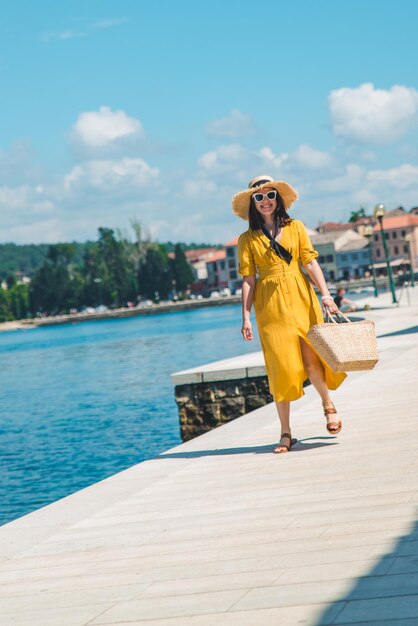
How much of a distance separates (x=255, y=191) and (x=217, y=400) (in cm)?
674

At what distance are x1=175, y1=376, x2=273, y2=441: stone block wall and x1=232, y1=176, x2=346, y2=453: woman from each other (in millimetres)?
6094

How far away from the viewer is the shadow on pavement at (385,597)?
144 inches

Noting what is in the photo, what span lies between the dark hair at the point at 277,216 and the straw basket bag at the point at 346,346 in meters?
0.88

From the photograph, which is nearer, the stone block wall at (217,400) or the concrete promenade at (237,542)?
the concrete promenade at (237,542)

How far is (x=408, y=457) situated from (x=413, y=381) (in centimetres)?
507

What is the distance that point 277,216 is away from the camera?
8.20 meters

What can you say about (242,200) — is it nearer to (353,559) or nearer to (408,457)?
(408,457)

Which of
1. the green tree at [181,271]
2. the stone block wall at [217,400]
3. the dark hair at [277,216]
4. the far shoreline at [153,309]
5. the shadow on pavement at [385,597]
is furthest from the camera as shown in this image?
the green tree at [181,271]

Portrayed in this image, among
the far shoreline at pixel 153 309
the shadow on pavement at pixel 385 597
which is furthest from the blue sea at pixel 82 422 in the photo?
the far shoreline at pixel 153 309

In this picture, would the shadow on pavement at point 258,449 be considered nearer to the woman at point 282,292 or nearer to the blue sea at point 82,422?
the woman at point 282,292

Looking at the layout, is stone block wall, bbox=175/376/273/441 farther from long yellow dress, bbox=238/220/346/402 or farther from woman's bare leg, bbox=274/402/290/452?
long yellow dress, bbox=238/220/346/402

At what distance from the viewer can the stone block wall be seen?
14.3 meters

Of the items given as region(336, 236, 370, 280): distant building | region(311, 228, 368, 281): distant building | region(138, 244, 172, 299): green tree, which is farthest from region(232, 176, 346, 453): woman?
region(138, 244, 172, 299): green tree

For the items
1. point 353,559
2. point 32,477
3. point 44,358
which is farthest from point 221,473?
point 44,358
